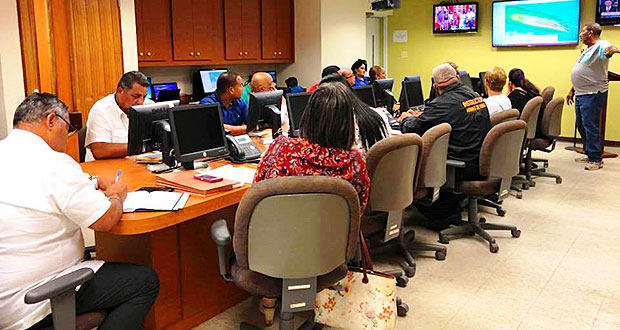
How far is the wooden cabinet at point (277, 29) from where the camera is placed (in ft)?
25.4

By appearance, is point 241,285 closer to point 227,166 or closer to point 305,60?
point 227,166

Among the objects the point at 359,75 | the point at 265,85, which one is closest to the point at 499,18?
the point at 359,75

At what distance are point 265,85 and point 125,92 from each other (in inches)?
64.4

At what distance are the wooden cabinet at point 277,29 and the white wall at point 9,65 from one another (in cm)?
369

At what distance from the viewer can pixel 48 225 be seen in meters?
1.99

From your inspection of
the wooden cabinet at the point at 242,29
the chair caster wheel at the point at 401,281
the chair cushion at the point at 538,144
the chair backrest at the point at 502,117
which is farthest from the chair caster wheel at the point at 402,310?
the wooden cabinet at the point at 242,29

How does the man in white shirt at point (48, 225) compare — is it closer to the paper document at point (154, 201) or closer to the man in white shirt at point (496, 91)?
the paper document at point (154, 201)

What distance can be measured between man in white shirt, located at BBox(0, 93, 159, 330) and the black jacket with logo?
251cm

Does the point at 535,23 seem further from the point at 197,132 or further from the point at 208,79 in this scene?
the point at 197,132

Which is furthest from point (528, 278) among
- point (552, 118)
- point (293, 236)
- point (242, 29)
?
point (242, 29)

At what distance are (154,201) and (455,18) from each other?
7.80m

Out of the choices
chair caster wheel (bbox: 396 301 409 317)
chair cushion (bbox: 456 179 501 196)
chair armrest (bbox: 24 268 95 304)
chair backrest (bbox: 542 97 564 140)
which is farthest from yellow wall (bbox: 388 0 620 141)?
chair armrest (bbox: 24 268 95 304)

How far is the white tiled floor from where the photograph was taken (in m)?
2.96

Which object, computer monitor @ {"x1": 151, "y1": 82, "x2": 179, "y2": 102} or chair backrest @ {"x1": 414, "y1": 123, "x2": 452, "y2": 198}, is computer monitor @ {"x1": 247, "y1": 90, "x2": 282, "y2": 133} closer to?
chair backrest @ {"x1": 414, "y1": 123, "x2": 452, "y2": 198}
